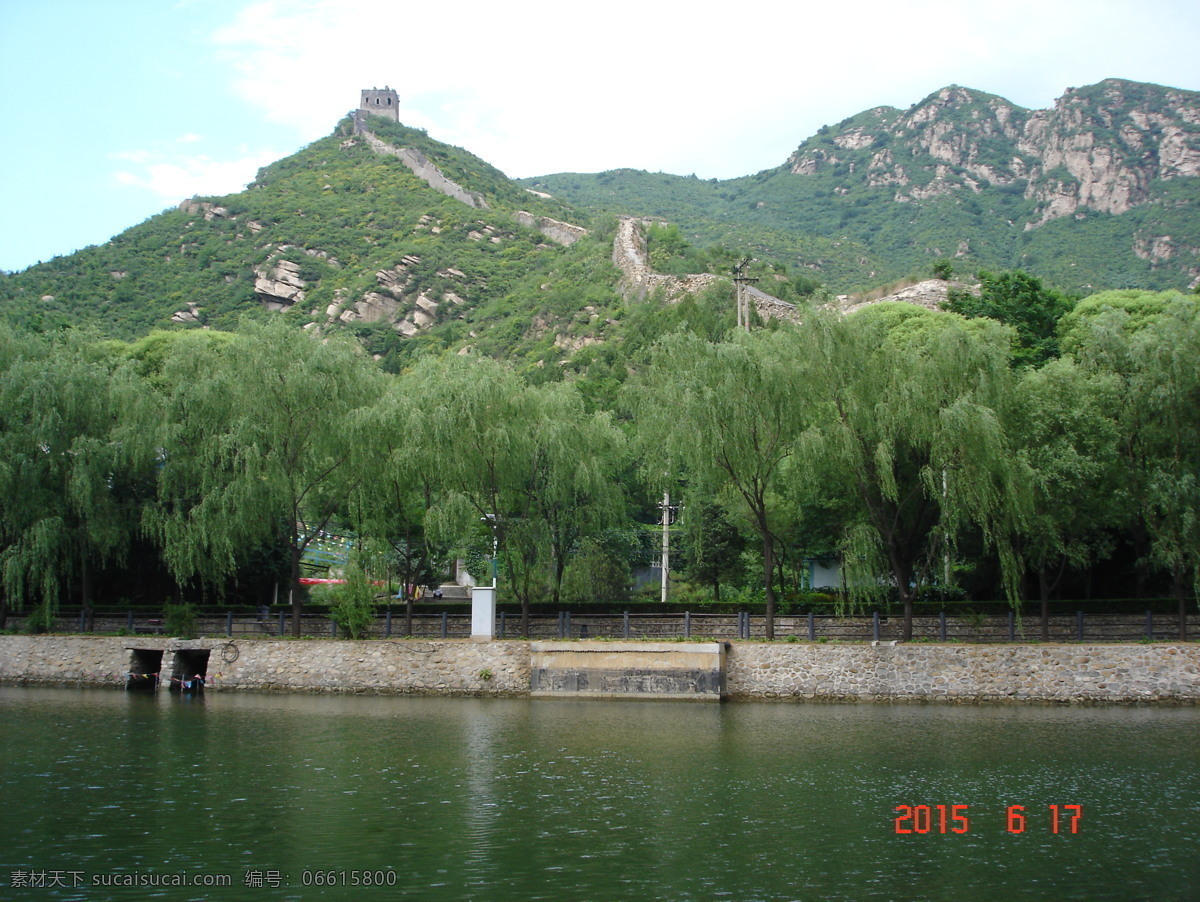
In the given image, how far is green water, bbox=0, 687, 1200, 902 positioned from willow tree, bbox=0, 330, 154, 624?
26.6 ft

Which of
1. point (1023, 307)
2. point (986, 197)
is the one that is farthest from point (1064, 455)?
point (986, 197)

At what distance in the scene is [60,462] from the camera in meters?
29.9

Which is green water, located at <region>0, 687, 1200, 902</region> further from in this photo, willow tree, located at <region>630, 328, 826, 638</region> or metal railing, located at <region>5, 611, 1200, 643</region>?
willow tree, located at <region>630, 328, 826, 638</region>

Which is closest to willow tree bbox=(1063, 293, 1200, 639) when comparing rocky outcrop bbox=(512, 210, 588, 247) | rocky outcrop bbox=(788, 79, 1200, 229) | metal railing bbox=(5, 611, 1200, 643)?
metal railing bbox=(5, 611, 1200, 643)

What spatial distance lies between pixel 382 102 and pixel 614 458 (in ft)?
403

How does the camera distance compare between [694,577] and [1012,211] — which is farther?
[1012,211]

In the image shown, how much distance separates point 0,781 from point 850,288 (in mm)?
73871

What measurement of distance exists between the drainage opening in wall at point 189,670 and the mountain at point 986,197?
5998 centimetres

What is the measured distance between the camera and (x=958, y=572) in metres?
32.3

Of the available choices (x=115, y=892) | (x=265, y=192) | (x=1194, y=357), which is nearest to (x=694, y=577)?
(x=1194, y=357)

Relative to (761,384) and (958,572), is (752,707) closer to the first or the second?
(761,384)

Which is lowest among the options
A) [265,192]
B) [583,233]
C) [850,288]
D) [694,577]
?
[694,577]

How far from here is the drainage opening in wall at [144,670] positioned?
2881 centimetres

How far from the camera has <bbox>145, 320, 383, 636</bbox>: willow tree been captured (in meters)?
28.6
